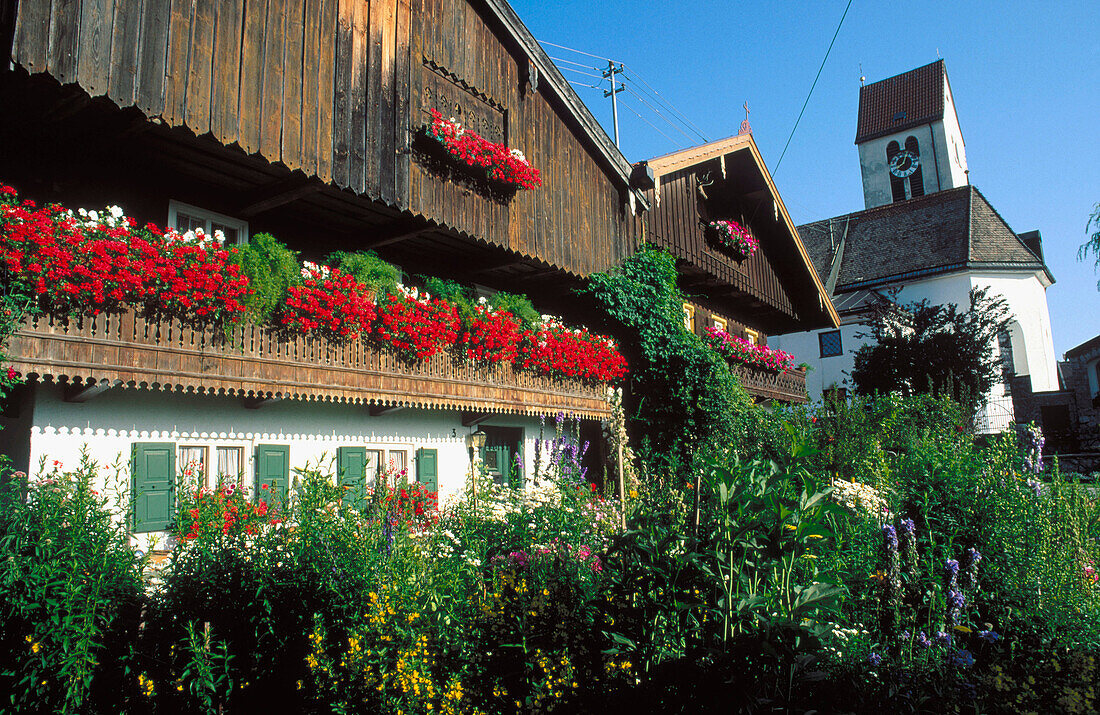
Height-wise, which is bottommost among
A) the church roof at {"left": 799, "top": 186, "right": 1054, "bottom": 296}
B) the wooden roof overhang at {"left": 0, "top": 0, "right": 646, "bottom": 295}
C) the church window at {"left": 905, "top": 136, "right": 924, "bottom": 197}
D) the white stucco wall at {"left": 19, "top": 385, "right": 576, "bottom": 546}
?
the white stucco wall at {"left": 19, "top": 385, "right": 576, "bottom": 546}

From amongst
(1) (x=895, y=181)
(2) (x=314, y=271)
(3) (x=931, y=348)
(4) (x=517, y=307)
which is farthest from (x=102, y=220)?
(1) (x=895, y=181)

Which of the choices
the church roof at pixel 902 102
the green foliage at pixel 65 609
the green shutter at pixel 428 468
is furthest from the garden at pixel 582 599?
the church roof at pixel 902 102

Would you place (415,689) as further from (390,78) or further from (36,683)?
(390,78)

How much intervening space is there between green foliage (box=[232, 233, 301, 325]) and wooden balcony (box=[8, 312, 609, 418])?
0.26 meters

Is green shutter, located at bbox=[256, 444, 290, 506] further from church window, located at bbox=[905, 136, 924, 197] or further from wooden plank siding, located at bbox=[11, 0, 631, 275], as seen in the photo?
church window, located at bbox=[905, 136, 924, 197]

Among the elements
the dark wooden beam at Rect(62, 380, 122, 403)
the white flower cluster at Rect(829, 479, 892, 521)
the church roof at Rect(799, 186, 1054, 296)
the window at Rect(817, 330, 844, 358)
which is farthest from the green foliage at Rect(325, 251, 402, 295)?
the church roof at Rect(799, 186, 1054, 296)

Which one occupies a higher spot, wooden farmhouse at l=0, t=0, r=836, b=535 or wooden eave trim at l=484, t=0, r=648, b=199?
wooden eave trim at l=484, t=0, r=648, b=199

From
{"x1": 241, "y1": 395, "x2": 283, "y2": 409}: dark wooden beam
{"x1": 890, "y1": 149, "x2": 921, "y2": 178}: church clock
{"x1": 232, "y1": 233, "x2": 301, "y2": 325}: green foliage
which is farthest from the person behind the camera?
{"x1": 890, "y1": 149, "x2": 921, "y2": 178}: church clock

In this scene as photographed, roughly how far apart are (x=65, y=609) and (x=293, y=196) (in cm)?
618

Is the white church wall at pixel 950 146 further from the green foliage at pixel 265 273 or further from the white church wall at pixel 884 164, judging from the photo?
the green foliage at pixel 265 273

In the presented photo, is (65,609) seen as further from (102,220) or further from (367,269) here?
(367,269)

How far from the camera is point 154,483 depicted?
774 cm

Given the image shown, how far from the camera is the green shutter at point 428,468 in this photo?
35.9 feet

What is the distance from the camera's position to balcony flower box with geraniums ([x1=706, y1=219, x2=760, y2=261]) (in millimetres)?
18031
